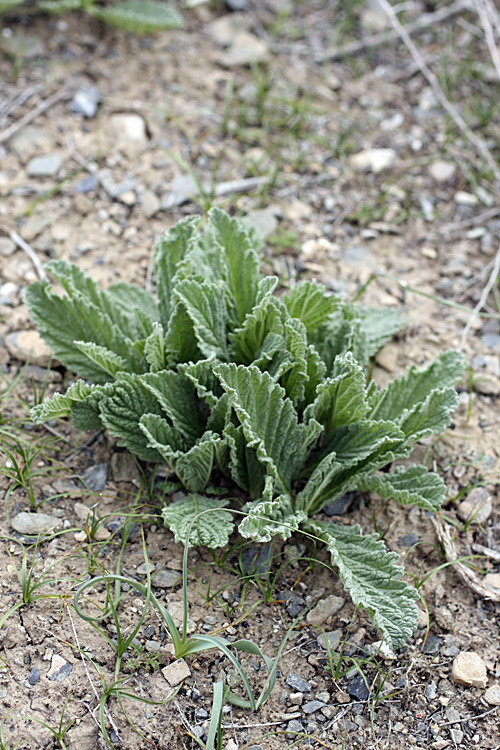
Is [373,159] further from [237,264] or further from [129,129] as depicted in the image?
[237,264]

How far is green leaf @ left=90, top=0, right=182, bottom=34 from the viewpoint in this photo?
4.29 metres

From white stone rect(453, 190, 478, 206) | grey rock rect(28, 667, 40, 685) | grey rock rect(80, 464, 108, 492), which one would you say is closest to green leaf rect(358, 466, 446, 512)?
grey rock rect(80, 464, 108, 492)

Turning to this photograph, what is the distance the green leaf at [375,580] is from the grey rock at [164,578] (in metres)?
0.51

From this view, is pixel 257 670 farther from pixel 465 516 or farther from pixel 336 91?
pixel 336 91

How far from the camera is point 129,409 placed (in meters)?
2.60

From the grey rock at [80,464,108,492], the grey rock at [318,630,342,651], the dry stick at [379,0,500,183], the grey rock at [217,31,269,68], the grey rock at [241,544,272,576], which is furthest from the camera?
the grey rock at [217,31,269,68]

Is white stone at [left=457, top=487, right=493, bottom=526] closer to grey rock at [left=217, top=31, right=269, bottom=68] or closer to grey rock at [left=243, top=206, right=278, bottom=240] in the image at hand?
grey rock at [left=243, top=206, right=278, bottom=240]

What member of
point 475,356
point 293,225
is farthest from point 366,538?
point 293,225

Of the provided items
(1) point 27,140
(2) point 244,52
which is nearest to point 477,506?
(1) point 27,140

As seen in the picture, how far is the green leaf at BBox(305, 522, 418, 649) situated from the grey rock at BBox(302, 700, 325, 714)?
12.1 inches

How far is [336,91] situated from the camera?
182 inches

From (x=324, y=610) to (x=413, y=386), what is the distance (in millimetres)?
941

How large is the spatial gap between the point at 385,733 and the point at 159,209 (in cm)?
276

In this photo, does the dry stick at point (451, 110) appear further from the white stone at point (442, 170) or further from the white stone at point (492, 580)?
the white stone at point (492, 580)
